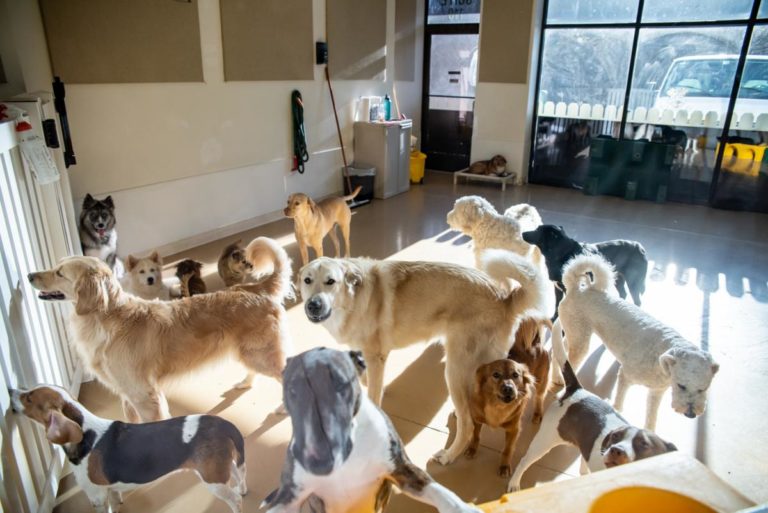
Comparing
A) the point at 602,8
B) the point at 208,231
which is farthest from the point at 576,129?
the point at 208,231

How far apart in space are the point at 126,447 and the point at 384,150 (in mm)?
5517

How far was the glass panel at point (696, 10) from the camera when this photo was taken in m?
6.10

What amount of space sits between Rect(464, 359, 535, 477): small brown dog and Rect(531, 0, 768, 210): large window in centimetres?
574

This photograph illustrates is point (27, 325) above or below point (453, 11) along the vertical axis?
below

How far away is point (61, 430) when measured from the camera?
160cm

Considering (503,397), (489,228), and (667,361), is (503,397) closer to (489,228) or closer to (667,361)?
(667,361)

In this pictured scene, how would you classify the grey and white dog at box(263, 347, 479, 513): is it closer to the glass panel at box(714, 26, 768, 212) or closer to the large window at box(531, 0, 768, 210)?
the large window at box(531, 0, 768, 210)

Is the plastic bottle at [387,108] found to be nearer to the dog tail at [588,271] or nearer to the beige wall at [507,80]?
the beige wall at [507,80]

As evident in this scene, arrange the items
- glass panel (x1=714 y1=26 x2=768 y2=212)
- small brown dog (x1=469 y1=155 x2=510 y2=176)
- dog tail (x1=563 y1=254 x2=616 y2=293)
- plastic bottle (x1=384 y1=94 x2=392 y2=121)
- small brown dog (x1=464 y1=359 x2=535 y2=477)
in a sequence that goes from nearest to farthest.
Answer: small brown dog (x1=464 y1=359 x2=535 y2=477) → dog tail (x1=563 y1=254 x2=616 y2=293) → glass panel (x1=714 y1=26 x2=768 y2=212) → plastic bottle (x1=384 y1=94 x2=392 y2=121) → small brown dog (x1=469 y1=155 x2=510 y2=176)

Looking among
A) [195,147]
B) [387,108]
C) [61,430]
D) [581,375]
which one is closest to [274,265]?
[61,430]

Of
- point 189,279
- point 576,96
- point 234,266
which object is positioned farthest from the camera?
point 576,96

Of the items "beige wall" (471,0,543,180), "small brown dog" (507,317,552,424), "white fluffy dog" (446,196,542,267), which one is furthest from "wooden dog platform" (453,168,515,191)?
"small brown dog" (507,317,552,424)

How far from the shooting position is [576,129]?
740cm

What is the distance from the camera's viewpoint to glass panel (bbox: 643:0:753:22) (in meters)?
6.10
